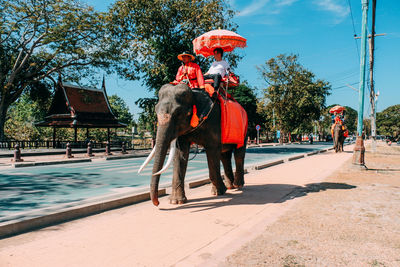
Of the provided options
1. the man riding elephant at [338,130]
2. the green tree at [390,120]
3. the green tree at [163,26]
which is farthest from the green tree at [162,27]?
the green tree at [390,120]

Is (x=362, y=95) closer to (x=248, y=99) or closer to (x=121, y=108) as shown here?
(x=248, y=99)

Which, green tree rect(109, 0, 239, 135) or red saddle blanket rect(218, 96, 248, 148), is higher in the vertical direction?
green tree rect(109, 0, 239, 135)

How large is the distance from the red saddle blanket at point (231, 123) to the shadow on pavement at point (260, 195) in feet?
3.93

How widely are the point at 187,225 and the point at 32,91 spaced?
30.9 m

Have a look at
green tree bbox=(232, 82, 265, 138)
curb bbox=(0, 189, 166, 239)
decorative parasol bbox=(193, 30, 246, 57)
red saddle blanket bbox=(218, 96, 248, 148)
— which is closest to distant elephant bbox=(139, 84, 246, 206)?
red saddle blanket bbox=(218, 96, 248, 148)

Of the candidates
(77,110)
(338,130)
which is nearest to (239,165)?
(338,130)

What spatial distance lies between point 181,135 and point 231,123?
1218 mm

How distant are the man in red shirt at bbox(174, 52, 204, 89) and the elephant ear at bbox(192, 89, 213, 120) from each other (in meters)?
0.21

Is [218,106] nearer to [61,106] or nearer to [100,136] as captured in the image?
[61,106]

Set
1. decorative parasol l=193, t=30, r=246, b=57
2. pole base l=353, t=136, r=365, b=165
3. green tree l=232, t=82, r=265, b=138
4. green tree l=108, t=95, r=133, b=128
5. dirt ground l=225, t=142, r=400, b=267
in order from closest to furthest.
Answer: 1. dirt ground l=225, t=142, r=400, b=267
2. decorative parasol l=193, t=30, r=246, b=57
3. pole base l=353, t=136, r=365, b=165
4. green tree l=232, t=82, r=265, b=138
5. green tree l=108, t=95, r=133, b=128

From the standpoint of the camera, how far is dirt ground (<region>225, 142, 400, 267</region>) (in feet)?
9.91

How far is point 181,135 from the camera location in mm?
5512

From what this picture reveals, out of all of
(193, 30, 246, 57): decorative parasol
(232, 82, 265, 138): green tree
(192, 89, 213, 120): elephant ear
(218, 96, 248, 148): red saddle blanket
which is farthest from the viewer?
(232, 82, 265, 138): green tree

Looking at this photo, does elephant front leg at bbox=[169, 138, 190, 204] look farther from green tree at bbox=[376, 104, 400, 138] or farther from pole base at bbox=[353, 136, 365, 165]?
green tree at bbox=[376, 104, 400, 138]
